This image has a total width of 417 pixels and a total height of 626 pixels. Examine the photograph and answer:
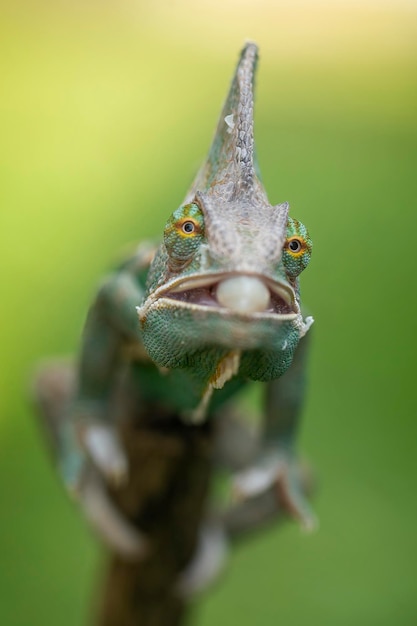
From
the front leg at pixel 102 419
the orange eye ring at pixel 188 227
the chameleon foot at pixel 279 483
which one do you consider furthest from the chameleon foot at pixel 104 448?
the orange eye ring at pixel 188 227

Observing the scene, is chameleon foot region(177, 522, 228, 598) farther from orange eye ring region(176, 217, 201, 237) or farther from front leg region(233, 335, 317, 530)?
orange eye ring region(176, 217, 201, 237)

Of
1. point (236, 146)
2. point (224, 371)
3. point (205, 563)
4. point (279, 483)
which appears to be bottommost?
point (205, 563)

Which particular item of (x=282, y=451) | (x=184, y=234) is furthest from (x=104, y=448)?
(x=184, y=234)

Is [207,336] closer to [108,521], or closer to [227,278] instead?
[227,278]

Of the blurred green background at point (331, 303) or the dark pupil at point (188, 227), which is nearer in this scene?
the dark pupil at point (188, 227)

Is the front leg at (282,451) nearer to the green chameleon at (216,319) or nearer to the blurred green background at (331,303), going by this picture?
the green chameleon at (216,319)

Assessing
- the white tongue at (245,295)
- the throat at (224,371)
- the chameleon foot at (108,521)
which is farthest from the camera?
the chameleon foot at (108,521)
